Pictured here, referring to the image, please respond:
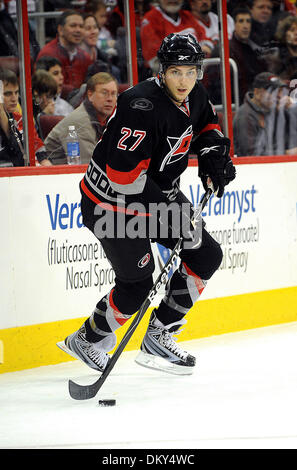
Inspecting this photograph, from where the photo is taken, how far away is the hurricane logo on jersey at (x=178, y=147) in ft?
11.6

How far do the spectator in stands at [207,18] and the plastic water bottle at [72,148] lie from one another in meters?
1.07

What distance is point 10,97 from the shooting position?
4.18 metres

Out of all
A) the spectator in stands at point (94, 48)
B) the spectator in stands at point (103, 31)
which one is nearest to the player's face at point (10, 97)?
the spectator in stands at point (94, 48)

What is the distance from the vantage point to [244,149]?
17.1 ft

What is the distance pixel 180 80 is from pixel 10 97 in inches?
41.6

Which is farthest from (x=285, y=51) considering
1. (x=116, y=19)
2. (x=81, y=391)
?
(x=81, y=391)

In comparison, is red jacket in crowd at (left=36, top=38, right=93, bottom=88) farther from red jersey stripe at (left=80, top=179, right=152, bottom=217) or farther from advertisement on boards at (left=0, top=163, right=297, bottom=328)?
red jersey stripe at (left=80, top=179, right=152, bottom=217)

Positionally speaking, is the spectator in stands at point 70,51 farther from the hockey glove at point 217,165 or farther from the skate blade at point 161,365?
the skate blade at point 161,365

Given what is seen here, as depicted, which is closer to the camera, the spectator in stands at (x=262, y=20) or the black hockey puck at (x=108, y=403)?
the black hockey puck at (x=108, y=403)

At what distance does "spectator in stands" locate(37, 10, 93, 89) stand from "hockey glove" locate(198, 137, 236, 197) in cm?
107

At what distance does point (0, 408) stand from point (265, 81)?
2937 mm

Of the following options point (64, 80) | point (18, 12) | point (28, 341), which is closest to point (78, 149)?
point (64, 80)

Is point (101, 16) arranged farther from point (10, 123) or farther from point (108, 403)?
point (108, 403)

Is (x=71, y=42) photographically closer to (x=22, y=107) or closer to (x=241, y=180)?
(x=22, y=107)
